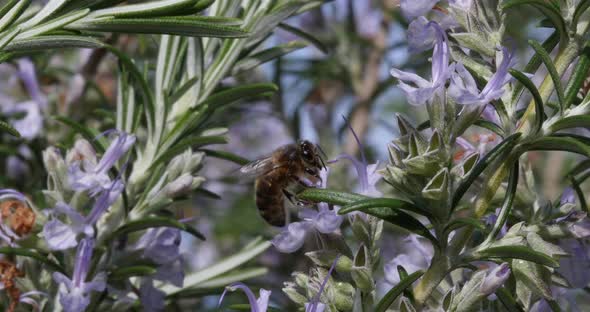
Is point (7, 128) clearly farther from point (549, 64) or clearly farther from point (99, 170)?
point (549, 64)

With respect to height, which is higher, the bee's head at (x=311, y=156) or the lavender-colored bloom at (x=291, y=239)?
the lavender-colored bloom at (x=291, y=239)

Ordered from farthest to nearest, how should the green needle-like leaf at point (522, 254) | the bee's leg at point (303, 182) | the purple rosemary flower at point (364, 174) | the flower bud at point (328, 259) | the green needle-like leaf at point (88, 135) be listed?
the bee's leg at point (303, 182) < the green needle-like leaf at point (88, 135) < the purple rosemary flower at point (364, 174) < the flower bud at point (328, 259) < the green needle-like leaf at point (522, 254)

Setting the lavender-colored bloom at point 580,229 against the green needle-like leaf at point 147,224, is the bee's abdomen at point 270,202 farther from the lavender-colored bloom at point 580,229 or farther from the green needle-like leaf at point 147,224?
the lavender-colored bloom at point 580,229

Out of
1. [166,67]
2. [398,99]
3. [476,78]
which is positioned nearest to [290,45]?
[166,67]

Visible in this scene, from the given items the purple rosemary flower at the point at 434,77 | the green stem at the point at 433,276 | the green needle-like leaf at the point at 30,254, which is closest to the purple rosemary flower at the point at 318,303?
the green stem at the point at 433,276

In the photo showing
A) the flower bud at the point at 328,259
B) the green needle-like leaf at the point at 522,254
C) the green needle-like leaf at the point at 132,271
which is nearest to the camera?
the green needle-like leaf at the point at 522,254

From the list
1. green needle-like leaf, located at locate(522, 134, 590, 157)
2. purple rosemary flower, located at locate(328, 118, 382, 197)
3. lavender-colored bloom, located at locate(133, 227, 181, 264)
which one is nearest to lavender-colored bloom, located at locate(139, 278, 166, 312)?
lavender-colored bloom, located at locate(133, 227, 181, 264)

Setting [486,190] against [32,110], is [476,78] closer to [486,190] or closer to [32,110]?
[486,190]

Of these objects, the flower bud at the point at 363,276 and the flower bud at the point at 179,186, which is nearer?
the flower bud at the point at 363,276
